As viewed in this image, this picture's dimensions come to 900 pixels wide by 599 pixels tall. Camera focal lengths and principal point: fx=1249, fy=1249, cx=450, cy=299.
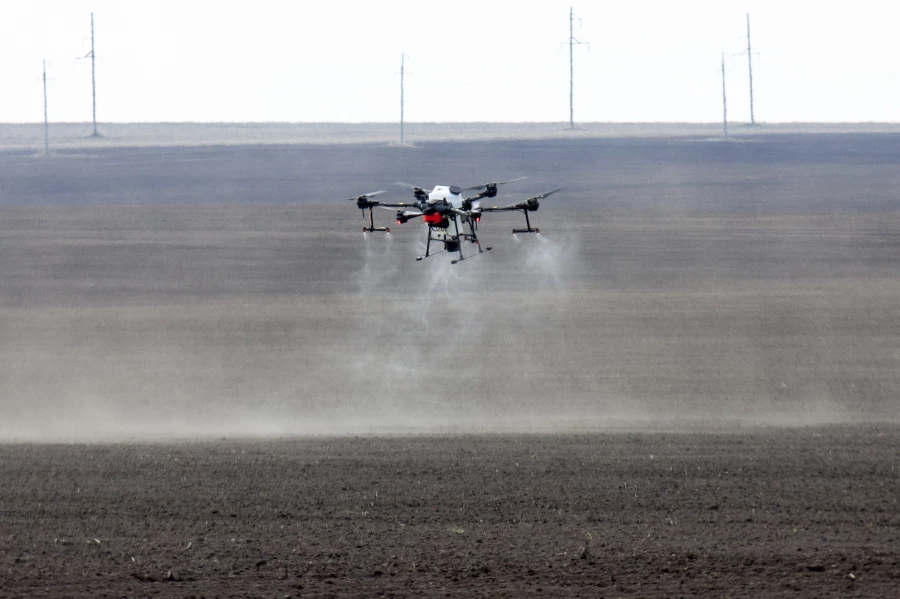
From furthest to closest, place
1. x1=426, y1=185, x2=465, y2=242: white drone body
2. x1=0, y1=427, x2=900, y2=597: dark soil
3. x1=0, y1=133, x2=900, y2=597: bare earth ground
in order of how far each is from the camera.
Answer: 1. x1=426, y1=185, x2=465, y2=242: white drone body
2. x1=0, y1=133, x2=900, y2=597: bare earth ground
3. x1=0, y1=427, x2=900, y2=597: dark soil

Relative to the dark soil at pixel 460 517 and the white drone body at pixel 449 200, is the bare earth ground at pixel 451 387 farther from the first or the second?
the white drone body at pixel 449 200

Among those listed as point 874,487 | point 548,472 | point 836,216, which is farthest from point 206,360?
point 836,216

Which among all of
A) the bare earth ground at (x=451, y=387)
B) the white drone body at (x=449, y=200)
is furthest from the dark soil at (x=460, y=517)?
the white drone body at (x=449, y=200)

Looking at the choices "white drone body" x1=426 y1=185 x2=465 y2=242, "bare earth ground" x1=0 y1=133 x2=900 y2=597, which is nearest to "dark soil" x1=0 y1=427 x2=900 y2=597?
"bare earth ground" x1=0 y1=133 x2=900 y2=597

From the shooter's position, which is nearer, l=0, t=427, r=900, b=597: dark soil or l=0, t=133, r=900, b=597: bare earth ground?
l=0, t=427, r=900, b=597: dark soil

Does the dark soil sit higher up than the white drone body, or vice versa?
the white drone body

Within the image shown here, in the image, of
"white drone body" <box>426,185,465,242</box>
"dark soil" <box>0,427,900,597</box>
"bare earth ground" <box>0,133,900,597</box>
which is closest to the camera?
"dark soil" <box>0,427,900,597</box>

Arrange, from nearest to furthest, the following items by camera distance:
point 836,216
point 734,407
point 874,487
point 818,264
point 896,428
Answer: point 874,487 < point 896,428 < point 734,407 < point 818,264 < point 836,216

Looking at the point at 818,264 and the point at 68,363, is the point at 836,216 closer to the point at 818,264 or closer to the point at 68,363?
the point at 818,264

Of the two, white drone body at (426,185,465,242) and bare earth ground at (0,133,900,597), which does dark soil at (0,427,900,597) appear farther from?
white drone body at (426,185,465,242)
